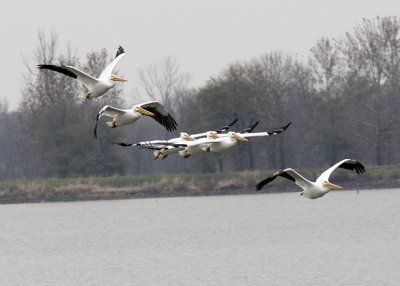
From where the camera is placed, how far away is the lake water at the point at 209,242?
125ft

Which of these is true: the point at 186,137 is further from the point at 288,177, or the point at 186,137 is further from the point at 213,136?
the point at 288,177

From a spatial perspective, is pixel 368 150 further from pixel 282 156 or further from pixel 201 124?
pixel 201 124

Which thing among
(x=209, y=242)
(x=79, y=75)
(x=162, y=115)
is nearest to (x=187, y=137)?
(x=162, y=115)

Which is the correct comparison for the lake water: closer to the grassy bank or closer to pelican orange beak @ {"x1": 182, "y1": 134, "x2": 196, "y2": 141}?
the grassy bank

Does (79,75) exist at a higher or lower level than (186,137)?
higher

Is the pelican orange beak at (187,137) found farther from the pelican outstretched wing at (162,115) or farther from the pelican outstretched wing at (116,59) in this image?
the pelican outstretched wing at (116,59)

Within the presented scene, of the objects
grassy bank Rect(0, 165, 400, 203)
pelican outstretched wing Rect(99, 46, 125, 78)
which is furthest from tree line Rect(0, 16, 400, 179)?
pelican outstretched wing Rect(99, 46, 125, 78)

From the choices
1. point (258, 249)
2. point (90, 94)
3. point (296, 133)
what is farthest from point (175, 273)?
point (296, 133)

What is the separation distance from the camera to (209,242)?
49938 mm

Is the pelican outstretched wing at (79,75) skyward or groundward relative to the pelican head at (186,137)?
skyward

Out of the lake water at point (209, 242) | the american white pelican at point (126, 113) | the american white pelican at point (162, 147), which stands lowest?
the lake water at point (209, 242)

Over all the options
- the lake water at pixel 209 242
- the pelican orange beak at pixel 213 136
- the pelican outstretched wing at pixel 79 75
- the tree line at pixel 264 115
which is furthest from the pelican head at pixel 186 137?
the tree line at pixel 264 115

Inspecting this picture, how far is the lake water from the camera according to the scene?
38.2m

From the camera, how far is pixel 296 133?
8006 centimetres
